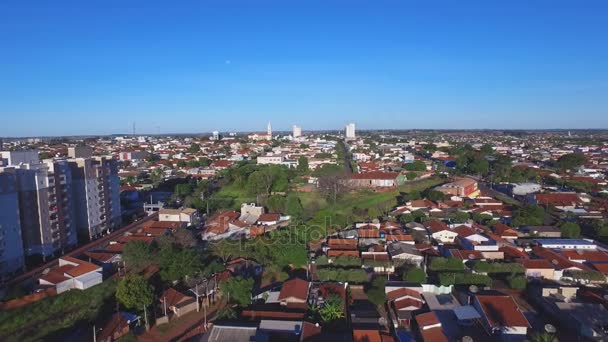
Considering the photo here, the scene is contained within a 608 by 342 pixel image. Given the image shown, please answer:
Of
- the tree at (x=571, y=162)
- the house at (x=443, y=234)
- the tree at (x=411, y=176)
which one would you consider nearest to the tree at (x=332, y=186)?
the tree at (x=411, y=176)

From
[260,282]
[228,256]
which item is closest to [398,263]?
[260,282]

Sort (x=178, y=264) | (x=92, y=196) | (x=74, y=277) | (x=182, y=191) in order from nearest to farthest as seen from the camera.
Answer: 1. (x=178, y=264)
2. (x=74, y=277)
3. (x=92, y=196)
4. (x=182, y=191)

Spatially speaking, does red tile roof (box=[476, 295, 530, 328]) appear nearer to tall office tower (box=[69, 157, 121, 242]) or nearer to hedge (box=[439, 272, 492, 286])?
hedge (box=[439, 272, 492, 286])

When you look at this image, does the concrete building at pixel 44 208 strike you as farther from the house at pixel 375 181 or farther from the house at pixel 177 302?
the house at pixel 375 181

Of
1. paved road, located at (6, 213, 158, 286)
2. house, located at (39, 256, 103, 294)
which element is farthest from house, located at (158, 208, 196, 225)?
house, located at (39, 256, 103, 294)

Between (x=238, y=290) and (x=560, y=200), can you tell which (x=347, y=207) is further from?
(x=238, y=290)

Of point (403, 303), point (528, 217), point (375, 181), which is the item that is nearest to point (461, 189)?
point (375, 181)

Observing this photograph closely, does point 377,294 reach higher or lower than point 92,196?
lower
